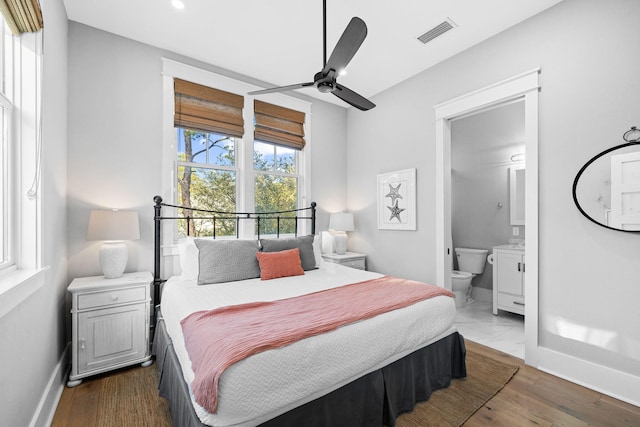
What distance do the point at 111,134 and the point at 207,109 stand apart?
3.21ft

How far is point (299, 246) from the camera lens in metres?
3.00

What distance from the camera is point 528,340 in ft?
8.09

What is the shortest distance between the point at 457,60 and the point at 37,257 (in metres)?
3.88

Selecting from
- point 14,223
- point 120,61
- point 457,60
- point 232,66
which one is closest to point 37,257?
point 14,223

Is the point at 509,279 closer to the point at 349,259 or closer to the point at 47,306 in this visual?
the point at 349,259

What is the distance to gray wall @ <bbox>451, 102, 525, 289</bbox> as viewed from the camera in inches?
161

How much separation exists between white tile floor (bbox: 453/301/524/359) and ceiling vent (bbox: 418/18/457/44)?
2.70m

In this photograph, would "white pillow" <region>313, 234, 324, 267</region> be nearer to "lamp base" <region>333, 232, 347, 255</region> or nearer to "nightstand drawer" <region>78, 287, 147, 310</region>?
"lamp base" <region>333, 232, 347, 255</region>

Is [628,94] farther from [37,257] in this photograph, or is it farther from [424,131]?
[37,257]

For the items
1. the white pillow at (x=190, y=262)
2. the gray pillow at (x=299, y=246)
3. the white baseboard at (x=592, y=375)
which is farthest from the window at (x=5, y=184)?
the white baseboard at (x=592, y=375)

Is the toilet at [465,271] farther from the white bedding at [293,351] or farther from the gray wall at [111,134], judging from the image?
the gray wall at [111,134]

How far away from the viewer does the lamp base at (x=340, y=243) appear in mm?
4059

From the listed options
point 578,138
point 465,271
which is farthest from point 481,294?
point 578,138

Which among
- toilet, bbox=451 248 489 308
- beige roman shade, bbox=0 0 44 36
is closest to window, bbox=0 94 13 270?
beige roman shade, bbox=0 0 44 36
